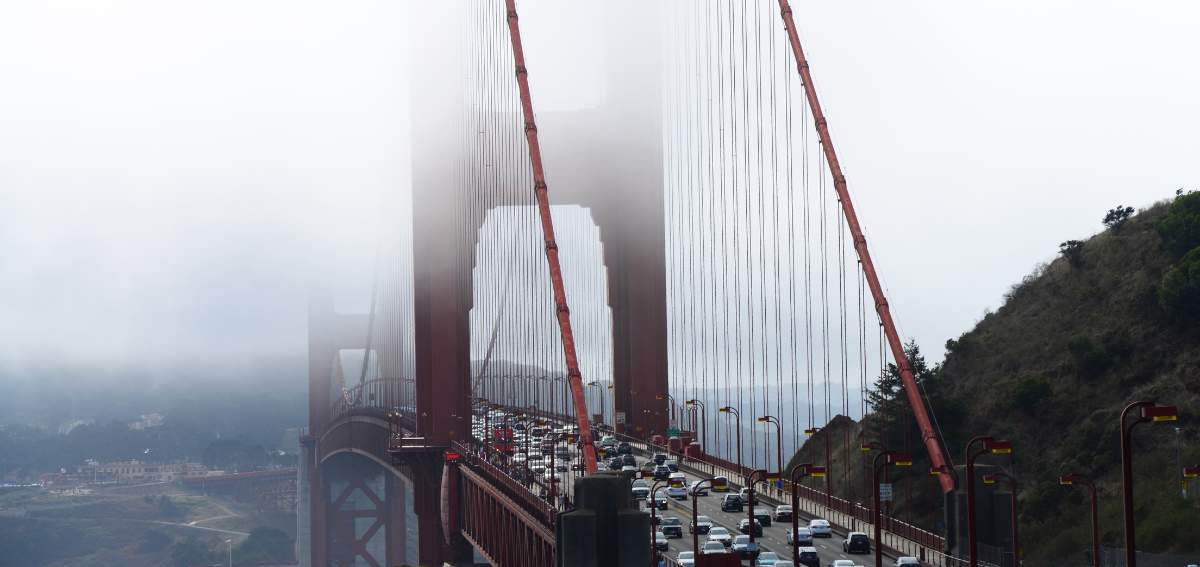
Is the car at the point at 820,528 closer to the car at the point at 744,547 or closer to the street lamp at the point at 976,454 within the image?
the car at the point at 744,547

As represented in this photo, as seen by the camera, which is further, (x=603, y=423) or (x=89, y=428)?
(x=89, y=428)

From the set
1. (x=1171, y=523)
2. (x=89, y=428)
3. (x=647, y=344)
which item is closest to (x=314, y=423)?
(x=647, y=344)

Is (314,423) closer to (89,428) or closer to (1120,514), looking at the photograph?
(1120,514)

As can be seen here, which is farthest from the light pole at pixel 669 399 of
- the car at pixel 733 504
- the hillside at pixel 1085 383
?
the hillside at pixel 1085 383

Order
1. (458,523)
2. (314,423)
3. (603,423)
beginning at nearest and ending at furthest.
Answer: (458,523) → (603,423) → (314,423)

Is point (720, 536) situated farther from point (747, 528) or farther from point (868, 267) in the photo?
point (868, 267)

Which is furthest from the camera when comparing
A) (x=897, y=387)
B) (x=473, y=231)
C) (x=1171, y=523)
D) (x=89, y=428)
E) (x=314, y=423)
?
(x=89, y=428)

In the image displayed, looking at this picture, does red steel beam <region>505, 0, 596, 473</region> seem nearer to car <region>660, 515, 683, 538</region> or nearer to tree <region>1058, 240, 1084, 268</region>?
car <region>660, 515, 683, 538</region>
